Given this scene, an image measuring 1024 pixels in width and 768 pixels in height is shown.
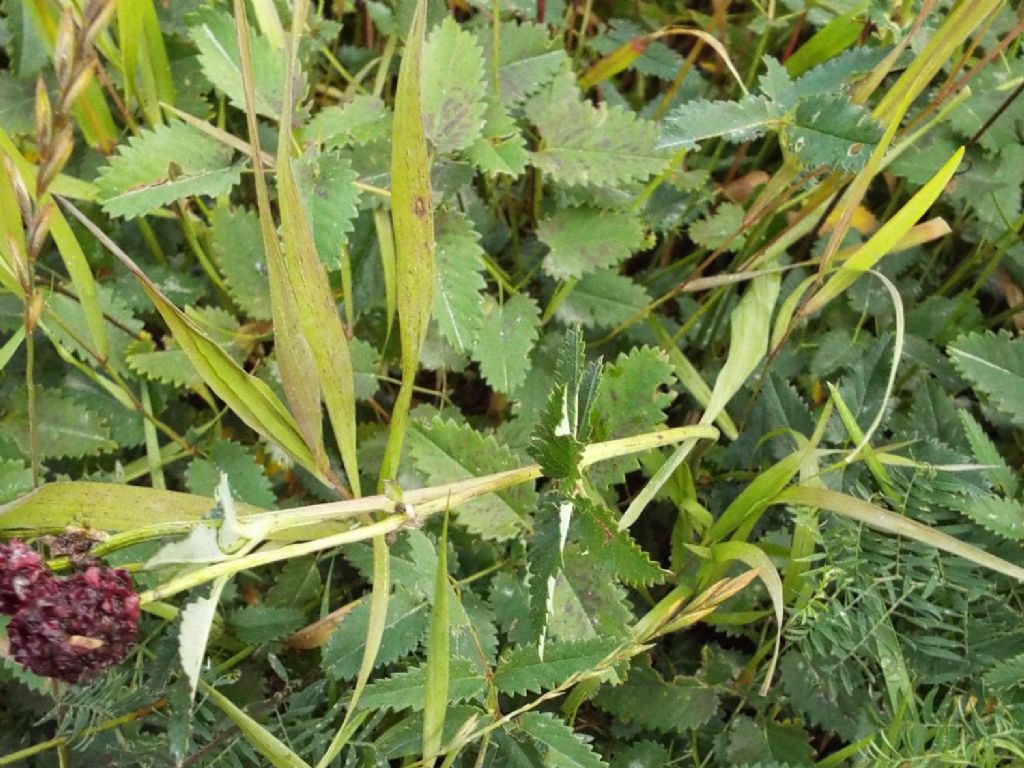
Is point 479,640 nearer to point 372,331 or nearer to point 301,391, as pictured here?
point 301,391

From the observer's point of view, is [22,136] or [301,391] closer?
[301,391]

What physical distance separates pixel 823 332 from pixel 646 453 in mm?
400

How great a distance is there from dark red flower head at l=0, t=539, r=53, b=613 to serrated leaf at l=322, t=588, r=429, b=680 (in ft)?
1.43

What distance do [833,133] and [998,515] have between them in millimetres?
530

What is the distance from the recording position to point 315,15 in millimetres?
1310

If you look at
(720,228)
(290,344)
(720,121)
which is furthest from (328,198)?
(720,228)

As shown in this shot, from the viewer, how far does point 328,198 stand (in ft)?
3.48

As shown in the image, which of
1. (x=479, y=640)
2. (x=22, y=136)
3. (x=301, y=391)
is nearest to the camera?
(x=301, y=391)

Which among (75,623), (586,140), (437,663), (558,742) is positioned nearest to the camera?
(75,623)

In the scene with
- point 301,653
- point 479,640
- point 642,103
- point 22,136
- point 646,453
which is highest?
point 642,103

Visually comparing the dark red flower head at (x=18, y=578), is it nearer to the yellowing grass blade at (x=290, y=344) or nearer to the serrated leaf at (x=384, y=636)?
the yellowing grass blade at (x=290, y=344)

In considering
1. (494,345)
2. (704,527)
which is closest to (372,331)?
(494,345)

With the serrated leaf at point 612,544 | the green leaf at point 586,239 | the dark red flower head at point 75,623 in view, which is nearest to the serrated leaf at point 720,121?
the green leaf at point 586,239

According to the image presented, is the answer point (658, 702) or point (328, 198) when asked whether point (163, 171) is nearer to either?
point (328, 198)
